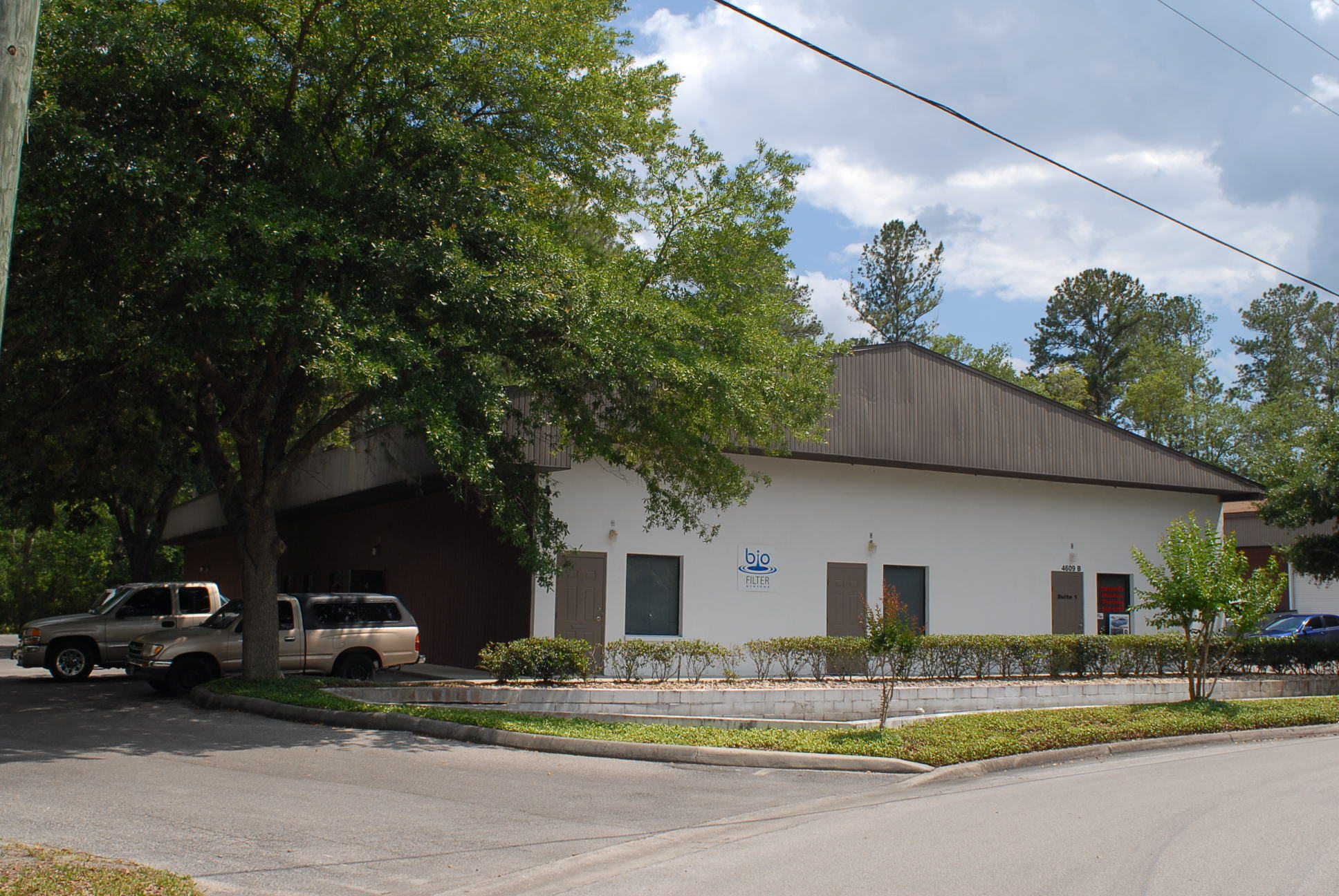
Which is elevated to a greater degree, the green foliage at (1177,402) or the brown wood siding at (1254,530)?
the green foliage at (1177,402)

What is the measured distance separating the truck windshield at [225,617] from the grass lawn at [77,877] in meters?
12.5

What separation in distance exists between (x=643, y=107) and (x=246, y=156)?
5853 mm

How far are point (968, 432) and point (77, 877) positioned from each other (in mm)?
21642

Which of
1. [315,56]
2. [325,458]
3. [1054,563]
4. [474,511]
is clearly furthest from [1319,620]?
[315,56]

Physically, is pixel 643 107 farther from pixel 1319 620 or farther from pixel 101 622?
pixel 1319 620

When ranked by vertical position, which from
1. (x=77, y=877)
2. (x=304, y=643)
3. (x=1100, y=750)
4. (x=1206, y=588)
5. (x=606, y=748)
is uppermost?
(x=1206, y=588)

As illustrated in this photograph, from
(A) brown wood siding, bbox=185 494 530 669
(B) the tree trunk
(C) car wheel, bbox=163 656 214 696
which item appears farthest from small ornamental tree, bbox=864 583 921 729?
(C) car wheel, bbox=163 656 214 696

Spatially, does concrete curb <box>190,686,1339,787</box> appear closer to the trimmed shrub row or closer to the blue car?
the trimmed shrub row

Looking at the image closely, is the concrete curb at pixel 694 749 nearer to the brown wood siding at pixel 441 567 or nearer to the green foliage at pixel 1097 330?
the brown wood siding at pixel 441 567

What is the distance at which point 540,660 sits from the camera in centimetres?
1761

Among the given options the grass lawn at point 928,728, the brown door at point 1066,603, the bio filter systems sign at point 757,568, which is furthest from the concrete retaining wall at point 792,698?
the brown door at point 1066,603

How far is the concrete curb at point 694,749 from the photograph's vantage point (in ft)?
40.4

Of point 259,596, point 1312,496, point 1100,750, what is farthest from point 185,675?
point 1312,496

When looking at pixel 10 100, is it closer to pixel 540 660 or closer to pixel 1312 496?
pixel 540 660
